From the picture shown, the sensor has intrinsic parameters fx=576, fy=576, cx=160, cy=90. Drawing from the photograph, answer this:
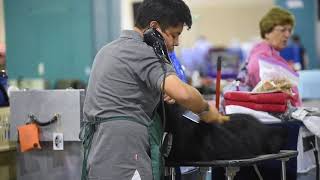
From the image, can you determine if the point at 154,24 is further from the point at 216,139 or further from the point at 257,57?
the point at 257,57

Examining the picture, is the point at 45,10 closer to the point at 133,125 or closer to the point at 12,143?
the point at 12,143

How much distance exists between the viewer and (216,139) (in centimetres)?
224

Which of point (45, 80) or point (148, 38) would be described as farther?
point (45, 80)

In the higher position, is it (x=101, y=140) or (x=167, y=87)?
(x=167, y=87)

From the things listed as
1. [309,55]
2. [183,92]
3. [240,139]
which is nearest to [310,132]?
[240,139]

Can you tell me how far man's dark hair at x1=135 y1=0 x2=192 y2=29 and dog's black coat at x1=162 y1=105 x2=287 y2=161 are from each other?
34 centimetres

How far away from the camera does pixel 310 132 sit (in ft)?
9.16

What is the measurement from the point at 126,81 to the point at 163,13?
29cm

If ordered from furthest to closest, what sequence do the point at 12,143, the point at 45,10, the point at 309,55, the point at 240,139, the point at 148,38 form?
the point at 309,55 → the point at 45,10 → the point at 12,143 → the point at 240,139 → the point at 148,38

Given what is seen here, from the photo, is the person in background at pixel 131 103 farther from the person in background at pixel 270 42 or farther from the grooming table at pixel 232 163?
the person in background at pixel 270 42

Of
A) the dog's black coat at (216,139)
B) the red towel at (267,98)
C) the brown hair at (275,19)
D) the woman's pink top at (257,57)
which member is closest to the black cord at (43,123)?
the dog's black coat at (216,139)

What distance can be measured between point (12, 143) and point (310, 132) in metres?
1.41

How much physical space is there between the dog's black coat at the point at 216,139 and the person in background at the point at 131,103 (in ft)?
0.32

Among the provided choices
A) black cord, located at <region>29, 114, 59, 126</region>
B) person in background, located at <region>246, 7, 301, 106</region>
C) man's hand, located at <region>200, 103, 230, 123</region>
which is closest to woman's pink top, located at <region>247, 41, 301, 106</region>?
person in background, located at <region>246, 7, 301, 106</region>
